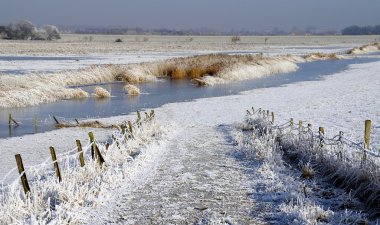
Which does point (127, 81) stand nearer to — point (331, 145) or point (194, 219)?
point (331, 145)

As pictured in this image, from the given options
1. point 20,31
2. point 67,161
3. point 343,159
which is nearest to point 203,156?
point 343,159

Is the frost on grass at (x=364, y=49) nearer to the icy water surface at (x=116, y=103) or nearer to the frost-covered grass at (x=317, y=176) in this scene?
the icy water surface at (x=116, y=103)

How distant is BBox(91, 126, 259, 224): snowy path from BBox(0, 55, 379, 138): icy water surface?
8.51m

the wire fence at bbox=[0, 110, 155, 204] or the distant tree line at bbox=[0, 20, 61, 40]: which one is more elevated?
the distant tree line at bbox=[0, 20, 61, 40]

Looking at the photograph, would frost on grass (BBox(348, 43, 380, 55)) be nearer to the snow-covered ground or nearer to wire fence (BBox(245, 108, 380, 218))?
the snow-covered ground

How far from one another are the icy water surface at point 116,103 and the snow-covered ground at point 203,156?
5.88 feet

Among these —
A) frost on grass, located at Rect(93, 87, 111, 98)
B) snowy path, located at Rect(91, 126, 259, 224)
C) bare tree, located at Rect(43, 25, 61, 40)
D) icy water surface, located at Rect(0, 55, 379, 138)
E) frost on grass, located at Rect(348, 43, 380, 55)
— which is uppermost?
bare tree, located at Rect(43, 25, 61, 40)

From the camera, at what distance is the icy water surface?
19562 mm

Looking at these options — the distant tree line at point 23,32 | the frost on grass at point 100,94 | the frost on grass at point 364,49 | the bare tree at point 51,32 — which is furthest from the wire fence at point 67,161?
the bare tree at point 51,32

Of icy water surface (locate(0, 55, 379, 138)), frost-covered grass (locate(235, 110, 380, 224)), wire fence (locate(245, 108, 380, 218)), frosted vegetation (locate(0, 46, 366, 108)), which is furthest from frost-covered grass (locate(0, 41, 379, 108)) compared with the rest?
wire fence (locate(245, 108, 380, 218))

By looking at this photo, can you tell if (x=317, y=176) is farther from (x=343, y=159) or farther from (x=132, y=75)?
(x=132, y=75)

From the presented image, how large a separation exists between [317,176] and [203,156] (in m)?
3.25

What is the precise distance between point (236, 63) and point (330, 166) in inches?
1241

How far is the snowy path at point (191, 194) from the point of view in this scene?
7.85 meters
